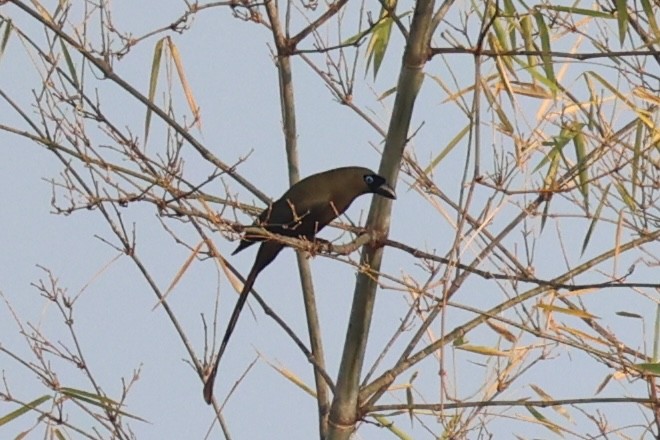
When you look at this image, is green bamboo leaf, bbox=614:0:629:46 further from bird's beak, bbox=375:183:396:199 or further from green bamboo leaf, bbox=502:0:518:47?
bird's beak, bbox=375:183:396:199

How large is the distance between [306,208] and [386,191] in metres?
0.46

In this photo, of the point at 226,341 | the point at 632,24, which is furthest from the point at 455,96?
the point at 226,341

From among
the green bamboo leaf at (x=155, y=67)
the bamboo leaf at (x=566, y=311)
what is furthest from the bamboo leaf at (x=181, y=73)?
the bamboo leaf at (x=566, y=311)

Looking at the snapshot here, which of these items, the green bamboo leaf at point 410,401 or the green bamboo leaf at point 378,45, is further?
the green bamboo leaf at point 378,45

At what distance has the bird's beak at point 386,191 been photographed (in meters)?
2.20

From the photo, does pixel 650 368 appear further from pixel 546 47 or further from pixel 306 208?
pixel 306 208

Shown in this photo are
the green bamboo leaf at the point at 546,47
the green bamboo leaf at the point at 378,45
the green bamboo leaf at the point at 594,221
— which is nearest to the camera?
the green bamboo leaf at the point at 546,47

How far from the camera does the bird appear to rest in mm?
2516

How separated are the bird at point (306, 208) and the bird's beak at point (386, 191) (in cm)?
10

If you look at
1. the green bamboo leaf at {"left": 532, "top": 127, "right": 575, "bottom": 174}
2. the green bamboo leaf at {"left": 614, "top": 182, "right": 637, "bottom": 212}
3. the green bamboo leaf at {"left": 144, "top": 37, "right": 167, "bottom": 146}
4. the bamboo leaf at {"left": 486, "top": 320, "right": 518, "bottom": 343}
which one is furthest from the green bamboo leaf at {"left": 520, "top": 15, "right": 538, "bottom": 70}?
the green bamboo leaf at {"left": 144, "top": 37, "right": 167, "bottom": 146}

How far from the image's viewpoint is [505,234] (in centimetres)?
228

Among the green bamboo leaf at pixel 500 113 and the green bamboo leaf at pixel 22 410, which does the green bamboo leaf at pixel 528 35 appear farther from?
the green bamboo leaf at pixel 22 410

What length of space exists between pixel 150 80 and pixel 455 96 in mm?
657

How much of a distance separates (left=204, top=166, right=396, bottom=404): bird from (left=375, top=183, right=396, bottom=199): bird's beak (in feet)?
0.33
